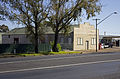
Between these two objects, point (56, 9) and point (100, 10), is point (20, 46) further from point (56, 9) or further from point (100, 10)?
point (100, 10)

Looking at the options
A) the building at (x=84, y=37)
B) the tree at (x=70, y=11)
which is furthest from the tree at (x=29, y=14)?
the building at (x=84, y=37)

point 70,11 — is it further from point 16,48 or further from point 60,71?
point 60,71

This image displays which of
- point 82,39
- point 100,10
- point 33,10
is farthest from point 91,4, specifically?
point 82,39

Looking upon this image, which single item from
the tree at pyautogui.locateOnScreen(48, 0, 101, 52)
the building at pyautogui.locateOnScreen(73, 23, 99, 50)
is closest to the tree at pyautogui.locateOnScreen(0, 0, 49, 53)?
the tree at pyautogui.locateOnScreen(48, 0, 101, 52)

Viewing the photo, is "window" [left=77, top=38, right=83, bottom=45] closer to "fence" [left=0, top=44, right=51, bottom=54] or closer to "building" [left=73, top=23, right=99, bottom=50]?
"building" [left=73, top=23, right=99, bottom=50]

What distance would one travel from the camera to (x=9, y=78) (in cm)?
1056

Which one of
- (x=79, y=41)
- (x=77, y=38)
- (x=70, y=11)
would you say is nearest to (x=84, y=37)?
(x=79, y=41)

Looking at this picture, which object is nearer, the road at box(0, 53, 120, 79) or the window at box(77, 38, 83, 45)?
the road at box(0, 53, 120, 79)

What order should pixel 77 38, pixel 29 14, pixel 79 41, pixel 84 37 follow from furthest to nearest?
pixel 84 37, pixel 79 41, pixel 77 38, pixel 29 14

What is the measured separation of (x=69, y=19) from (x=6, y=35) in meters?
29.0

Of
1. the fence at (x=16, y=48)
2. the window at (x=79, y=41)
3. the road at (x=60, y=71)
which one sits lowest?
the road at (x=60, y=71)

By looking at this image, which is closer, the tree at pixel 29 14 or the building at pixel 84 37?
the tree at pixel 29 14

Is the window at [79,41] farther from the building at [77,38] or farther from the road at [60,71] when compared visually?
the road at [60,71]

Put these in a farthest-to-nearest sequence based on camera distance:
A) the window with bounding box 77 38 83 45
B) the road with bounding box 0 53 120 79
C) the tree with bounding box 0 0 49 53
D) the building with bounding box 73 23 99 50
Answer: the window with bounding box 77 38 83 45 < the building with bounding box 73 23 99 50 < the tree with bounding box 0 0 49 53 < the road with bounding box 0 53 120 79
